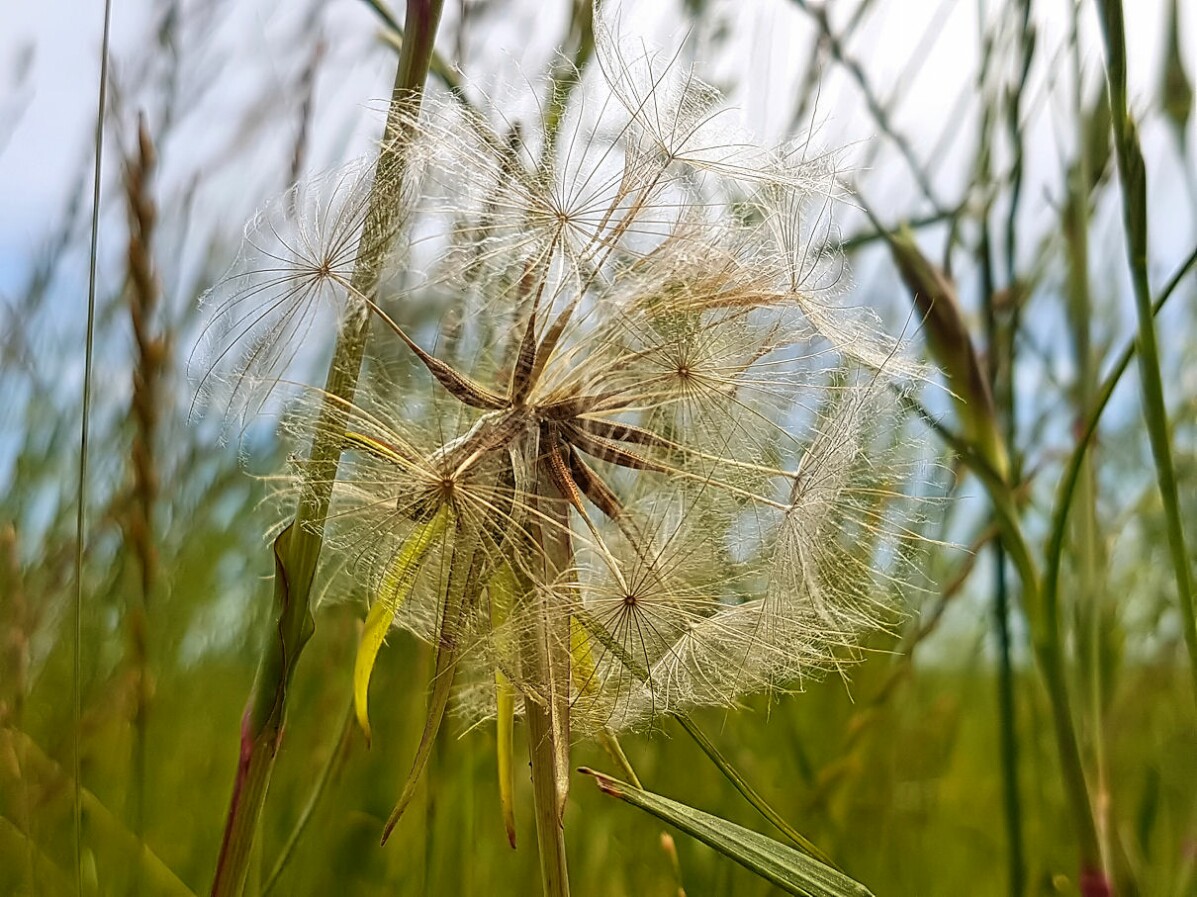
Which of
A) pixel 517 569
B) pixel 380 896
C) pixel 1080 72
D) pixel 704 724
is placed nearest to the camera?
pixel 517 569

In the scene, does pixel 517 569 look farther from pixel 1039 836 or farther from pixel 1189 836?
pixel 1039 836

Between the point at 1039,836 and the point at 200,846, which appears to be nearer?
the point at 200,846

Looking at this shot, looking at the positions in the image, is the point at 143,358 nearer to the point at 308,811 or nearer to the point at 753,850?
the point at 308,811

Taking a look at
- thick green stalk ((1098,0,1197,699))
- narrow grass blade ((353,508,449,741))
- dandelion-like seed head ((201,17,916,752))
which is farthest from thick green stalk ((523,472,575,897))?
thick green stalk ((1098,0,1197,699))

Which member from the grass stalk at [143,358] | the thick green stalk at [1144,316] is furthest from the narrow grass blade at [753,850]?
the grass stalk at [143,358]

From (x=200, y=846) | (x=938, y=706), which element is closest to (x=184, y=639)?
(x=200, y=846)

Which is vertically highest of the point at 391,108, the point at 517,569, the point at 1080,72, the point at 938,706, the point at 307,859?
the point at 1080,72
